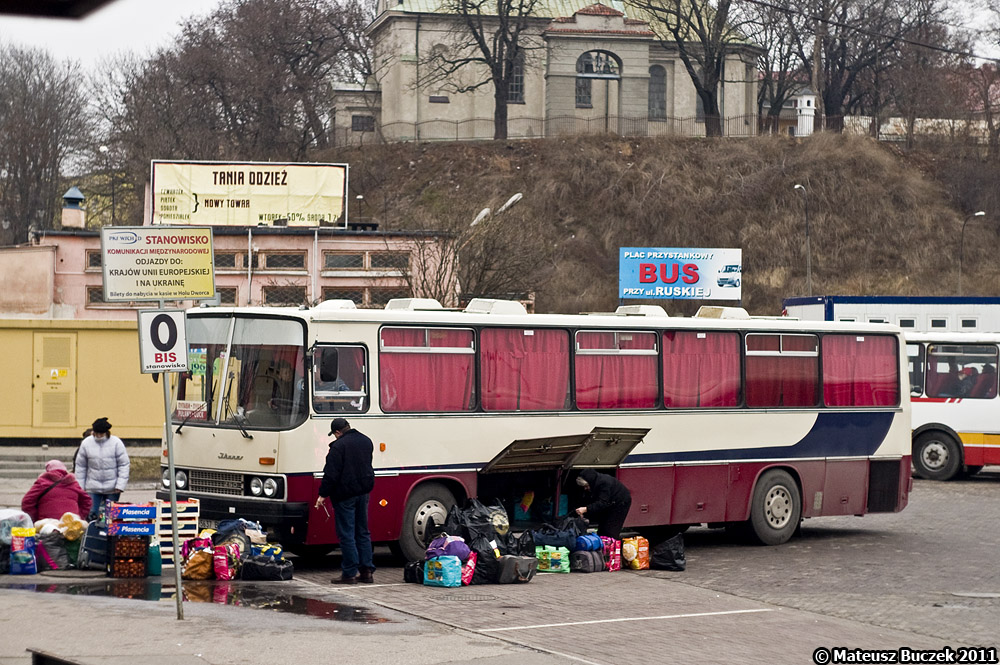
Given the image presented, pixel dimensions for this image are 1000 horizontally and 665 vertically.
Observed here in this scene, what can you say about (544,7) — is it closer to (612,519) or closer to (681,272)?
(681,272)

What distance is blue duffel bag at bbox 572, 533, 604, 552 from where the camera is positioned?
49.8ft

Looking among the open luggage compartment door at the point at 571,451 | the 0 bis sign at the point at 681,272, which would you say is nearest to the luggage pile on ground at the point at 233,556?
the open luggage compartment door at the point at 571,451

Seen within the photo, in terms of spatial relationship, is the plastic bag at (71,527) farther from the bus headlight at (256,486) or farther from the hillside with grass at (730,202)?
the hillside with grass at (730,202)

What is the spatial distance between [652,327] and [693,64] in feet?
235

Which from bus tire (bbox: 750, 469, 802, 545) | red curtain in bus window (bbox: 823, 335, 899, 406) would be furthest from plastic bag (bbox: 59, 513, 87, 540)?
red curtain in bus window (bbox: 823, 335, 899, 406)

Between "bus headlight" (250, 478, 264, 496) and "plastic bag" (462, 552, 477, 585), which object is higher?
"bus headlight" (250, 478, 264, 496)

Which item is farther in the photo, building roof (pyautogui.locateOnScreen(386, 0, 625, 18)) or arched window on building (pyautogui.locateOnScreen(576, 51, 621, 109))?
arched window on building (pyautogui.locateOnScreen(576, 51, 621, 109))

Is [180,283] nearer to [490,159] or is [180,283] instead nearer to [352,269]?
[352,269]

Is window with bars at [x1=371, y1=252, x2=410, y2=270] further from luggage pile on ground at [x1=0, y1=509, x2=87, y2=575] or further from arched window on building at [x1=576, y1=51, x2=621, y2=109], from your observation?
arched window on building at [x1=576, y1=51, x2=621, y2=109]

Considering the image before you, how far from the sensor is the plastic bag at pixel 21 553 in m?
13.5

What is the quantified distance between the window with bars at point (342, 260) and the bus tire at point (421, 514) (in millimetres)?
29774

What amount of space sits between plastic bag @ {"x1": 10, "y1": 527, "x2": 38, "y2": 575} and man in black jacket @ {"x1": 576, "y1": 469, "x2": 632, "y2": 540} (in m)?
5.85

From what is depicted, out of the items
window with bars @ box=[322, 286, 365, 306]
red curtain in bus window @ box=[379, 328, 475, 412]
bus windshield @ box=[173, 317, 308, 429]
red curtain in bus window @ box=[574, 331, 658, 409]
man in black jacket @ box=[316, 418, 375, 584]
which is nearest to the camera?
man in black jacket @ box=[316, 418, 375, 584]

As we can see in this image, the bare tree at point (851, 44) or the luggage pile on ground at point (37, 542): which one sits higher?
the bare tree at point (851, 44)
